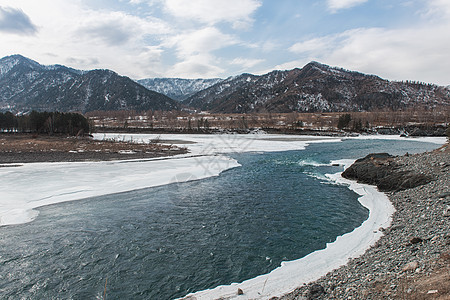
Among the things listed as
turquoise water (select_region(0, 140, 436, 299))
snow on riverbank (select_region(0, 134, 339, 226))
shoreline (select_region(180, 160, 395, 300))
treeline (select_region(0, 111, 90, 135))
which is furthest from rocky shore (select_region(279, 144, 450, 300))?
treeline (select_region(0, 111, 90, 135))

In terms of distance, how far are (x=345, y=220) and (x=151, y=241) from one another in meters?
8.91

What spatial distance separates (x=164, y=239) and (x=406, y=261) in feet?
26.5

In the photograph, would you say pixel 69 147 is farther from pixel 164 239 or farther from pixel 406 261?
pixel 406 261

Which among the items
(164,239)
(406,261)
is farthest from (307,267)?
(164,239)

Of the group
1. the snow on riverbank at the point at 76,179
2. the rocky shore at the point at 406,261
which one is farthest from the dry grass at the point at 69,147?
the rocky shore at the point at 406,261

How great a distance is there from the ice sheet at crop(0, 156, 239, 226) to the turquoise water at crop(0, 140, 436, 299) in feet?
4.81

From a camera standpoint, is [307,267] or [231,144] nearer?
[307,267]

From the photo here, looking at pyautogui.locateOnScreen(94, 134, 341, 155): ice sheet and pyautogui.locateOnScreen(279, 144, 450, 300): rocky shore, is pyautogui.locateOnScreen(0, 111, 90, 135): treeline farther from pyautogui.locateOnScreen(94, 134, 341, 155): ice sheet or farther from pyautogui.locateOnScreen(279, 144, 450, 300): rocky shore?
pyautogui.locateOnScreen(279, 144, 450, 300): rocky shore

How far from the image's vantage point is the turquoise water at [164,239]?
744 centimetres

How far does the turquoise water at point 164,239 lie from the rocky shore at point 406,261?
5.77 feet

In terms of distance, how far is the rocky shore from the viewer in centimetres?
534

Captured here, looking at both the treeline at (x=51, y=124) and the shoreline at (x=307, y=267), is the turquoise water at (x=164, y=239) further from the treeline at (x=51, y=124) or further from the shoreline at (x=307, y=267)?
the treeline at (x=51, y=124)

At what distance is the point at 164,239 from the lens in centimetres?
1020

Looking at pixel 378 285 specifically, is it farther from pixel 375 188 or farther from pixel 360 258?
pixel 375 188
